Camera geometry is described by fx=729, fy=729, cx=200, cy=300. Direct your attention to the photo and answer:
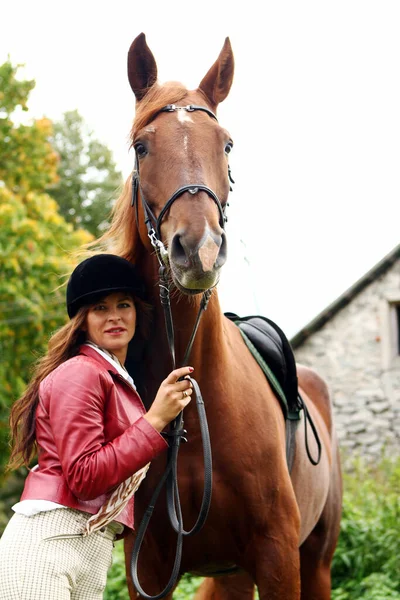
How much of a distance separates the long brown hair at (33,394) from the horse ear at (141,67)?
3.13 feet

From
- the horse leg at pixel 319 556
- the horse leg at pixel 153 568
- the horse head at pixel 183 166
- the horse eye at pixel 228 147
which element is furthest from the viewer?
the horse leg at pixel 319 556

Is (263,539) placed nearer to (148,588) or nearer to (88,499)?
(148,588)

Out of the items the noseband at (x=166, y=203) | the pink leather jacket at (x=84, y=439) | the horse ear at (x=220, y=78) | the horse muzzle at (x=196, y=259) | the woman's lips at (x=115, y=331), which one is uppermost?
the horse ear at (x=220, y=78)

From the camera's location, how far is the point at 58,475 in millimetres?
2277

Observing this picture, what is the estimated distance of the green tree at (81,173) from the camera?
2528cm

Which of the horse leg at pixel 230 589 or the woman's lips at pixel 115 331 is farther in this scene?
the horse leg at pixel 230 589

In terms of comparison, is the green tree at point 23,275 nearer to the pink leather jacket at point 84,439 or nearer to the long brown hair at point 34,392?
the long brown hair at point 34,392

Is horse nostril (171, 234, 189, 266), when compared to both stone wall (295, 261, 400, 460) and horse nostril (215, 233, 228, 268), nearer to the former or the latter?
horse nostril (215, 233, 228, 268)

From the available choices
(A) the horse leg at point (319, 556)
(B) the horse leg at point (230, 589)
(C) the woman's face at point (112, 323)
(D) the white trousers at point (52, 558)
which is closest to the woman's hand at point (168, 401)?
(C) the woman's face at point (112, 323)

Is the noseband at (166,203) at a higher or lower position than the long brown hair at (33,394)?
higher

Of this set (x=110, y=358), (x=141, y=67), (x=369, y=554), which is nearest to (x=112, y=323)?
(x=110, y=358)

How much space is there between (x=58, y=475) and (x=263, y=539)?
106cm

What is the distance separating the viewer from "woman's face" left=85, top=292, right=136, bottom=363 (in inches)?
101

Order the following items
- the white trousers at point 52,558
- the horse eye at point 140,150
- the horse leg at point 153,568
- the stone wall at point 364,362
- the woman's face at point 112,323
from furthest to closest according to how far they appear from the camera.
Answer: the stone wall at point 364,362, the horse leg at point 153,568, the horse eye at point 140,150, the woman's face at point 112,323, the white trousers at point 52,558
